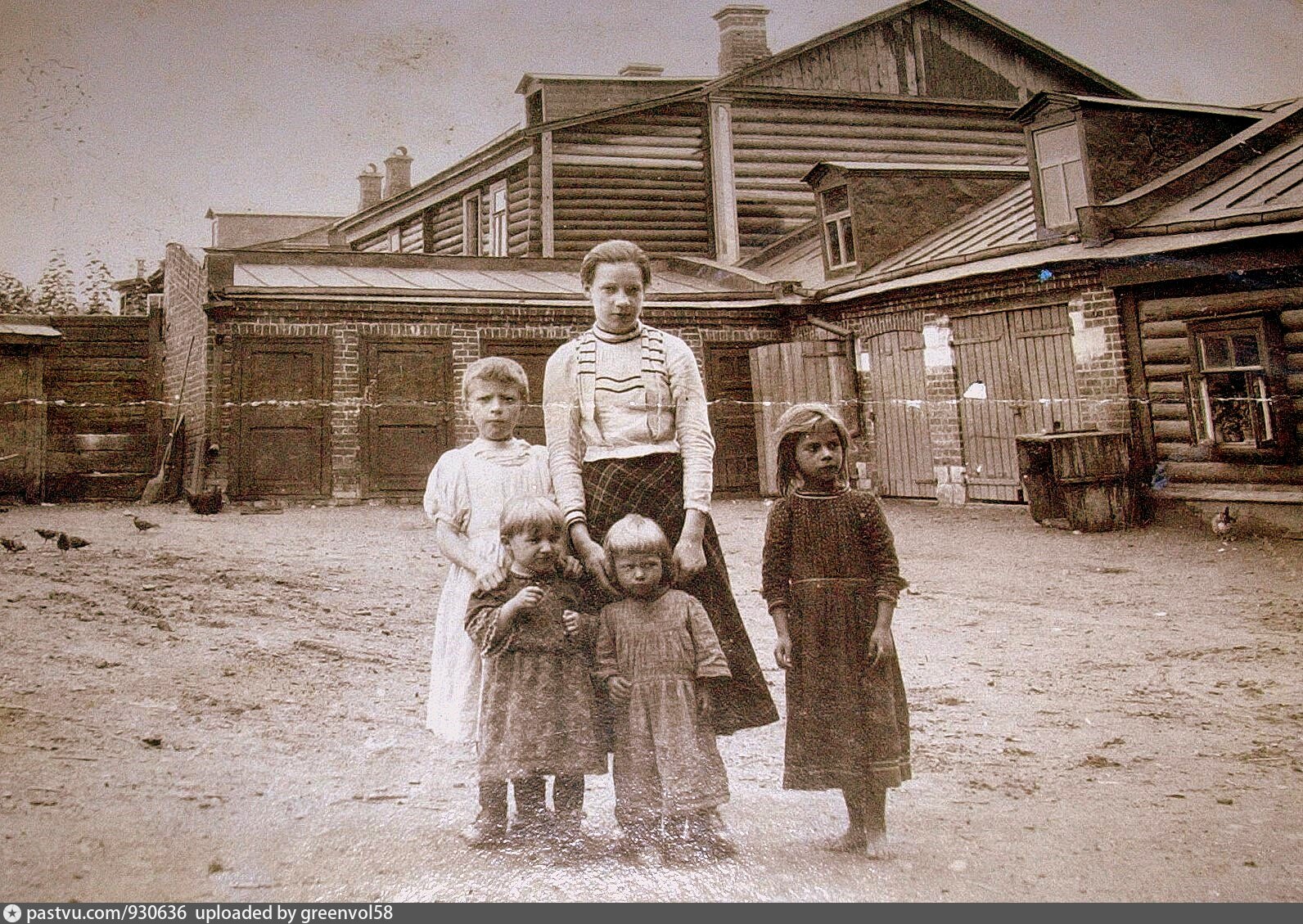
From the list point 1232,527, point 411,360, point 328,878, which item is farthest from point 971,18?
point 328,878

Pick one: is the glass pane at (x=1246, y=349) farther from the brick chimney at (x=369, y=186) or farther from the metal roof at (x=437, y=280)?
the brick chimney at (x=369, y=186)

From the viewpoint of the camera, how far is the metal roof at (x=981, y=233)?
7.23 meters

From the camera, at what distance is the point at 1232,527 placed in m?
4.14

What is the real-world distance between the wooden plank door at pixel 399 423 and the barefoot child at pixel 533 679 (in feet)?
8.19

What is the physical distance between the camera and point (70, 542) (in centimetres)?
332

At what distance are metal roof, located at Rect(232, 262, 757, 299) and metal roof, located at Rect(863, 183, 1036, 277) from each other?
1938 mm

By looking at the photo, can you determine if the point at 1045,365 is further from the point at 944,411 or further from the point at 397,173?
the point at 397,173

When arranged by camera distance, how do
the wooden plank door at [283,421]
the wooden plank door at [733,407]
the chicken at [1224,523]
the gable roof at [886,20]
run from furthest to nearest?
the wooden plank door at [733,407] < the wooden plank door at [283,421] < the chicken at [1224,523] < the gable roof at [886,20]

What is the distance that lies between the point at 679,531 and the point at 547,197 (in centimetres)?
777

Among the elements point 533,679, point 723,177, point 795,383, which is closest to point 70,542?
point 533,679

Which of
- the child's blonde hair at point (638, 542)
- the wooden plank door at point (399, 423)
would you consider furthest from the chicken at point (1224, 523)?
the wooden plank door at point (399, 423)

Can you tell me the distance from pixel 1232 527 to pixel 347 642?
4.05 m

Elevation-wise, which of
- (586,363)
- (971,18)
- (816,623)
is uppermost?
(971,18)

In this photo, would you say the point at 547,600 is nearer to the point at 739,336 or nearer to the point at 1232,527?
the point at 1232,527
